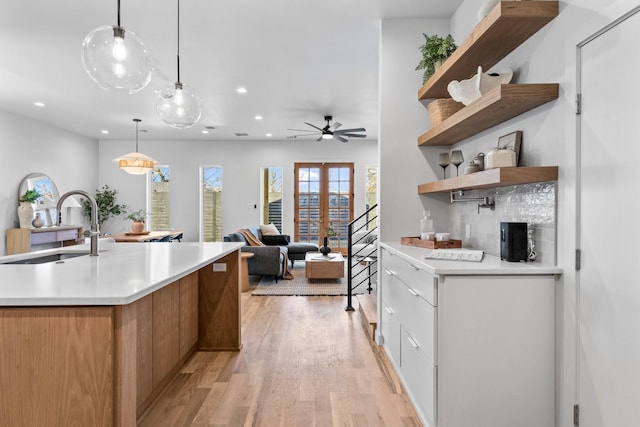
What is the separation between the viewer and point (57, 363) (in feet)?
4.01

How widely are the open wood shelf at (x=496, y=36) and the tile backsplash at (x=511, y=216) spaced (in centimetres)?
82

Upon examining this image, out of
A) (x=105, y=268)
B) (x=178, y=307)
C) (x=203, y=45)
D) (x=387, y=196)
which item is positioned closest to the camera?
(x=105, y=268)

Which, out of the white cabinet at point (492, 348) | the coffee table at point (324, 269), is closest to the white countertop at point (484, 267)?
the white cabinet at point (492, 348)

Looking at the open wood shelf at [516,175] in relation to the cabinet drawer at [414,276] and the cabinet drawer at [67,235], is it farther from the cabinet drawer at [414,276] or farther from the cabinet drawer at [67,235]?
the cabinet drawer at [67,235]

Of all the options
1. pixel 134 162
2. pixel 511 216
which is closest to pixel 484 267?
pixel 511 216

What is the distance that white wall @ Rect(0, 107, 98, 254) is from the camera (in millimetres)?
6172

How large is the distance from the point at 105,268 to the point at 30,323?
1.92ft

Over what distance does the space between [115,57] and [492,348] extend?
2331 mm

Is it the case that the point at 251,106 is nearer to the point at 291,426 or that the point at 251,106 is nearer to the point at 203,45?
the point at 203,45

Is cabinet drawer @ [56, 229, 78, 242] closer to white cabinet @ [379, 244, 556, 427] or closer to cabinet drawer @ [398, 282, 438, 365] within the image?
cabinet drawer @ [398, 282, 438, 365]

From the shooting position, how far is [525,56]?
2.05 metres

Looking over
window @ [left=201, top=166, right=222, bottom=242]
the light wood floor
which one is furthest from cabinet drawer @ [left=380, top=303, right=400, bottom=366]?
window @ [left=201, top=166, right=222, bottom=242]

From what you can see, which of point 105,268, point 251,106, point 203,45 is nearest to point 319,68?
point 203,45

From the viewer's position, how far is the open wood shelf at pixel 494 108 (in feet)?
5.73
